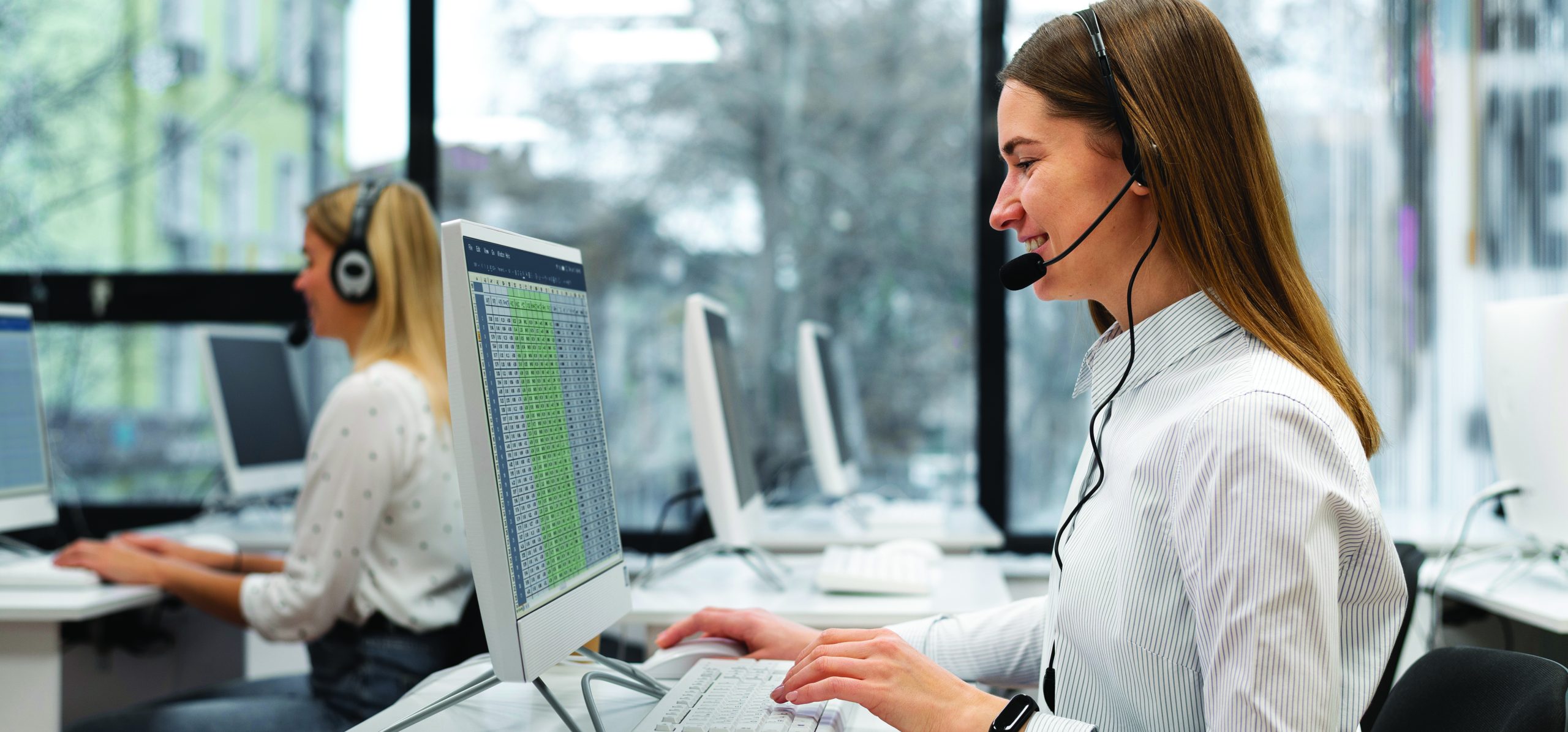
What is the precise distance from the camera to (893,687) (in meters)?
0.88

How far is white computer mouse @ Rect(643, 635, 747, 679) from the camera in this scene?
1173mm

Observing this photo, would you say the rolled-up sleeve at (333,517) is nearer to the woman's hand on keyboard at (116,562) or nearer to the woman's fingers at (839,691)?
the woman's hand on keyboard at (116,562)

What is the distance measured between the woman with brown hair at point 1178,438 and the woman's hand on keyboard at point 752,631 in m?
Answer: 0.26

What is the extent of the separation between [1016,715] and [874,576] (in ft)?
3.27

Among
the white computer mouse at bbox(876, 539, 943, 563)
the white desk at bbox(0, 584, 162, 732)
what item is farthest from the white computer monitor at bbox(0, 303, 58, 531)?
the white computer mouse at bbox(876, 539, 943, 563)

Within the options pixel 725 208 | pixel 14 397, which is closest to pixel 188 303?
pixel 14 397

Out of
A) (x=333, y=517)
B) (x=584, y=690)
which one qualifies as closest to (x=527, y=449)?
(x=584, y=690)

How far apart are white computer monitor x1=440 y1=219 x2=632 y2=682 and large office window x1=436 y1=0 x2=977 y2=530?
6.26ft

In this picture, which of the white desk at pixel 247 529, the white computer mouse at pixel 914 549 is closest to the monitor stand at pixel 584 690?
the white computer mouse at pixel 914 549

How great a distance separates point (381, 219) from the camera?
5.87 ft

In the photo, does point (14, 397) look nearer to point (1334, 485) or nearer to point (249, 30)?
point (249, 30)

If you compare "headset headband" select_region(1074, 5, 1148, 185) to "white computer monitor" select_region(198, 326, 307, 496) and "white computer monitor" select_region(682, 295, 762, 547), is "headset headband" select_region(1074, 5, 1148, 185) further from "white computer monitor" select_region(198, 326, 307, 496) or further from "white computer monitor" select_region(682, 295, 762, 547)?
"white computer monitor" select_region(198, 326, 307, 496)

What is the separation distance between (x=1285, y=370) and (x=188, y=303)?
312 centimetres

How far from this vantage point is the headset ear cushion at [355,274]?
1.76m
